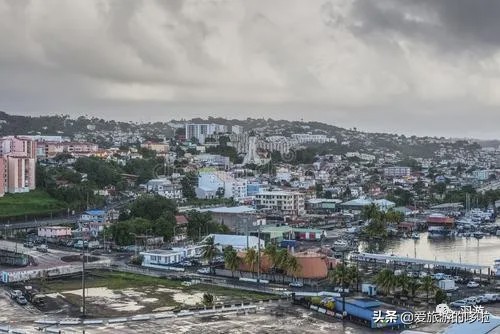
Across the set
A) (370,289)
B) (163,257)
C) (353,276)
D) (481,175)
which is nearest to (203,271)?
(163,257)

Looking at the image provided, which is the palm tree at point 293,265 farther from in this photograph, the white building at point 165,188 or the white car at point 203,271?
the white building at point 165,188

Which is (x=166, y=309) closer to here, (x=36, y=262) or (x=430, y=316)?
(x=430, y=316)

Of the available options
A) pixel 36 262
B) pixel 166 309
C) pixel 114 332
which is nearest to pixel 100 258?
pixel 36 262

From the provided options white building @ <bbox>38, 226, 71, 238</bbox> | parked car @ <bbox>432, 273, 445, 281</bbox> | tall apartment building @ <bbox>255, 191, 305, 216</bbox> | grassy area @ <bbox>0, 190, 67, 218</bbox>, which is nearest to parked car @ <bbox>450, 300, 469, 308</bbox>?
parked car @ <bbox>432, 273, 445, 281</bbox>

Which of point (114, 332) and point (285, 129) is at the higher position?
point (285, 129)

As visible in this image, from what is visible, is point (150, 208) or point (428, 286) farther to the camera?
point (150, 208)

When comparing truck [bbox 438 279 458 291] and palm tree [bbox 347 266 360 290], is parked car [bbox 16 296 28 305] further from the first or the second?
truck [bbox 438 279 458 291]

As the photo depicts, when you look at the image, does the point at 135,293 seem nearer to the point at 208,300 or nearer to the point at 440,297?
the point at 208,300
